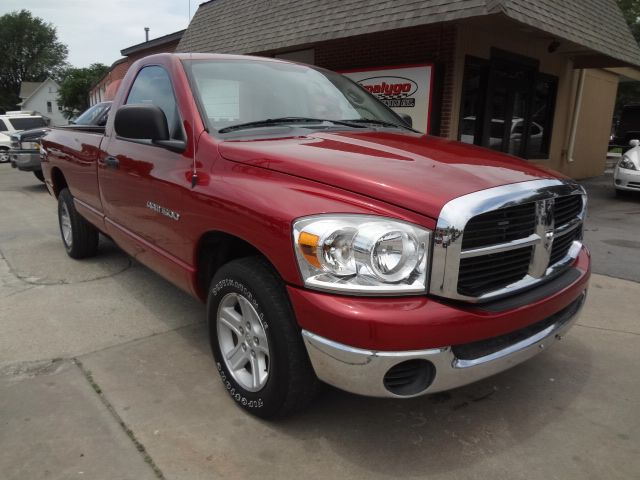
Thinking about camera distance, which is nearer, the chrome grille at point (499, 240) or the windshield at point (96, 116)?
the chrome grille at point (499, 240)

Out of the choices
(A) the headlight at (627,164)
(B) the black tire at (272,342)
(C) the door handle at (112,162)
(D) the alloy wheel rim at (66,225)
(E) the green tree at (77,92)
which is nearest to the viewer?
(B) the black tire at (272,342)

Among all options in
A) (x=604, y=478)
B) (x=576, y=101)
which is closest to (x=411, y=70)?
(x=576, y=101)

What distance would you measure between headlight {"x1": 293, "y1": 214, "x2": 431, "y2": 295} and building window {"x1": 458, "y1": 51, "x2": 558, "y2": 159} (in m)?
7.66

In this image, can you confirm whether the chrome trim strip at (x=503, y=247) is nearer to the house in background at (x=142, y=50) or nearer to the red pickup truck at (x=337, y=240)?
the red pickup truck at (x=337, y=240)

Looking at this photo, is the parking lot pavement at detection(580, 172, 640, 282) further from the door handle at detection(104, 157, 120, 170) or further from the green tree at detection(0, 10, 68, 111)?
the green tree at detection(0, 10, 68, 111)

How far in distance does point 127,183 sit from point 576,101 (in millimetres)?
11895

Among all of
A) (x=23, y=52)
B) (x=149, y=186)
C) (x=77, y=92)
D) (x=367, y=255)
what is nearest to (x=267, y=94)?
(x=149, y=186)

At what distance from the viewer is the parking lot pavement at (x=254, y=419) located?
2.25 meters

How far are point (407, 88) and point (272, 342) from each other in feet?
25.1

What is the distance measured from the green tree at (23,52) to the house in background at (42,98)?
323 cm

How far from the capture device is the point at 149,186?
124 inches

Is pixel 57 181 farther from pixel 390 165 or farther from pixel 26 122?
pixel 26 122

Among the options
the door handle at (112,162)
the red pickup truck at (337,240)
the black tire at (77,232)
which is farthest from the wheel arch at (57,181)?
the red pickup truck at (337,240)

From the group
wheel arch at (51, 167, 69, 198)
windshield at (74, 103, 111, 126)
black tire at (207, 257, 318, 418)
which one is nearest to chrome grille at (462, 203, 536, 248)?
black tire at (207, 257, 318, 418)
